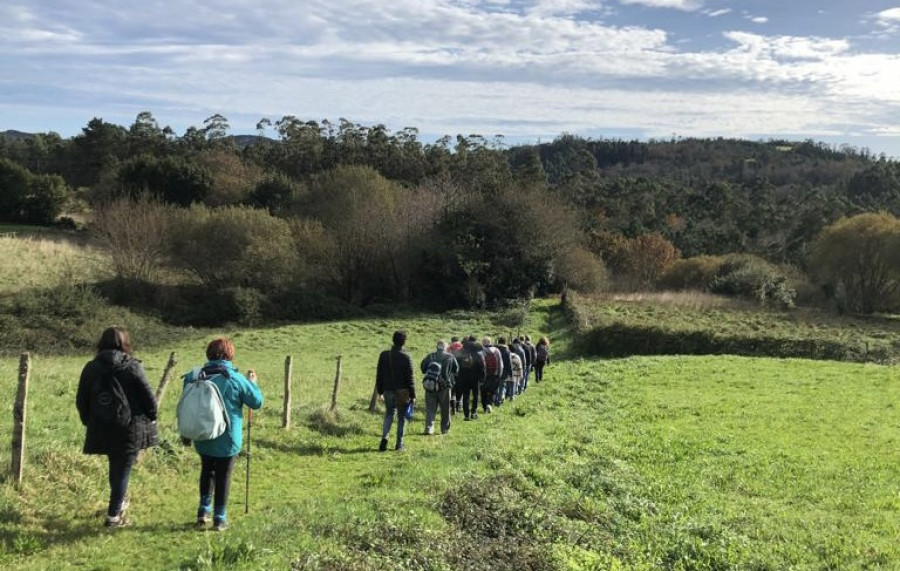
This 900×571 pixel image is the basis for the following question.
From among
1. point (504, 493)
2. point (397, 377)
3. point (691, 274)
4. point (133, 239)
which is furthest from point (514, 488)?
point (691, 274)

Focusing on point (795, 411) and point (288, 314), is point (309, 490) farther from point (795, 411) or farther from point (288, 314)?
point (288, 314)

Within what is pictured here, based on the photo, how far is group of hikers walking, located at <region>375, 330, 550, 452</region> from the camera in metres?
11.2

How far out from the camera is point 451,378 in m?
13.0

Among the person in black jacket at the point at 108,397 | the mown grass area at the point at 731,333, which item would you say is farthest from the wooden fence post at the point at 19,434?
the mown grass area at the point at 731,333

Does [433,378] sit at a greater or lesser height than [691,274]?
greater

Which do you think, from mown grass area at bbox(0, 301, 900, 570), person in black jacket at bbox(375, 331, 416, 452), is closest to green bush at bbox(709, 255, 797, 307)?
mown grass area at bbox(0, 301, 900, 570)

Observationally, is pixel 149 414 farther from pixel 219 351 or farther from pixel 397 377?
pixel 397 377

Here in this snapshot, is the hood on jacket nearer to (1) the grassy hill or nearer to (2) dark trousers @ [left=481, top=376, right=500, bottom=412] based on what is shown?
(1) the grassy hill

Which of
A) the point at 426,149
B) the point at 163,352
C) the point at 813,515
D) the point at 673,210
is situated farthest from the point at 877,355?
the point at 673,210

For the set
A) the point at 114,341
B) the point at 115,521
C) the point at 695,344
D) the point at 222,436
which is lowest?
the point at 695,344

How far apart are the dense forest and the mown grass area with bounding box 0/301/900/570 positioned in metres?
23.0

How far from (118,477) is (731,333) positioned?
27.9 meters

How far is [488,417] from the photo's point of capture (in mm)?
15539

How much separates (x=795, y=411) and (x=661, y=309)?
24.2 m
